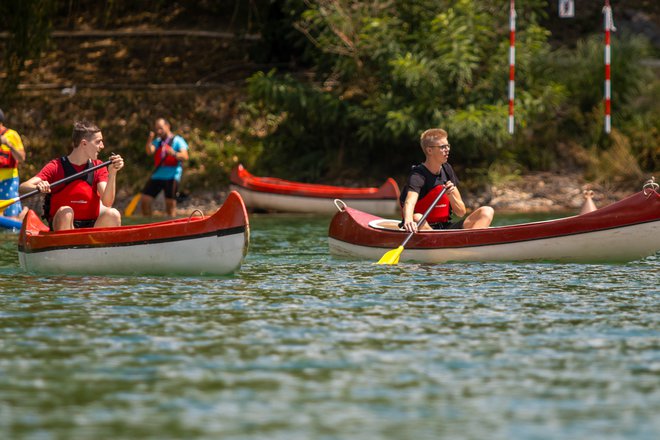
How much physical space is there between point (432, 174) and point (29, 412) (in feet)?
22.7

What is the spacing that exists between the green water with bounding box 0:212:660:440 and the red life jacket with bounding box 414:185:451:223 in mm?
1225

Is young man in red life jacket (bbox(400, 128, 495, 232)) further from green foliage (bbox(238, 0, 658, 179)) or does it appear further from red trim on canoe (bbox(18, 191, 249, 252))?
green foliage (bbox(238, 0, 658, 179))

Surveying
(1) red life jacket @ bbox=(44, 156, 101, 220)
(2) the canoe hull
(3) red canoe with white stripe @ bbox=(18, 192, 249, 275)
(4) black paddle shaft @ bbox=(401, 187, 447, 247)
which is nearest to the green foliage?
(2) the canoe hull

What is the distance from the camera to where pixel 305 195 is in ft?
70.1

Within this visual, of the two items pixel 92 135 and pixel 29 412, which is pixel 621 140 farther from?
pixel 29 412

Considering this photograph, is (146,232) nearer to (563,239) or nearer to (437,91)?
(563,239)

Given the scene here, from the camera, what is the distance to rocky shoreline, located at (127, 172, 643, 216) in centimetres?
2194

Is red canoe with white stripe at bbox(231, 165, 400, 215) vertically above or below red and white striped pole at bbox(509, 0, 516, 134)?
below

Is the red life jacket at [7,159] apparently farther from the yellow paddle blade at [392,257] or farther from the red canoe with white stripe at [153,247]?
the yellow paddle blade at [392,257]

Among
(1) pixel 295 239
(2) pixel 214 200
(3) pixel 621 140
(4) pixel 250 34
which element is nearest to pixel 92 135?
(1) pixel 295 239

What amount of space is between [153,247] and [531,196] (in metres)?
11.6

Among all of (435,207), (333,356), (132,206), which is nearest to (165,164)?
(132,206)

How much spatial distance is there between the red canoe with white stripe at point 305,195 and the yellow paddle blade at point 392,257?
7935 mm

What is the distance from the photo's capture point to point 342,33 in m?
22.1
